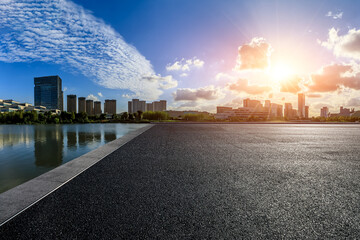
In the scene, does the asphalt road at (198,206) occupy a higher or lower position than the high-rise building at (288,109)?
lower

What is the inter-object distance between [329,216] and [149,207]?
2.45m

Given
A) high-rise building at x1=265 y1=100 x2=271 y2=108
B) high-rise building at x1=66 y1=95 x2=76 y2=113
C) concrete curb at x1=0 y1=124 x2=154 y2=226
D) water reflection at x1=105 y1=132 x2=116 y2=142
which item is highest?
high-rise building at x1=66 y1=95 x2=76 y2=113

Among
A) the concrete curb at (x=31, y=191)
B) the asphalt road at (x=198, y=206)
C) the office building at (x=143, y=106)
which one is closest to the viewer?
the asphalt road at (x=198, y=206)

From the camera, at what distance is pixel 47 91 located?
16138 cm

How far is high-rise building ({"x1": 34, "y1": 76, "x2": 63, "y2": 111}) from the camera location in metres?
160

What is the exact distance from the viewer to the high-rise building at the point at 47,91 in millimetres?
160125

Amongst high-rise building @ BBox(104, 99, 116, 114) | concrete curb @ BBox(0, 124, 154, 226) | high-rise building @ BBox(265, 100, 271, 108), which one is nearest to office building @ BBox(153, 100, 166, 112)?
high-rise building @ BBox(104, 99, 116, 114)

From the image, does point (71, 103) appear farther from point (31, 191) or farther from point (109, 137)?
point (31, 191)

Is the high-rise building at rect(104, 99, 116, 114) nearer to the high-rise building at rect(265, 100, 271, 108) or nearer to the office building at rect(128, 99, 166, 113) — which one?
the office building at rect(128, 99, 166, 113)

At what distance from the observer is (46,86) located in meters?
161

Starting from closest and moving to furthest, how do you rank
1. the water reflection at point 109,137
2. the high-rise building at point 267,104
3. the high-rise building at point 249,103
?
the water reflection at point 109,137
the high-rise building at point 267,104
the high-rise building at point 249,103

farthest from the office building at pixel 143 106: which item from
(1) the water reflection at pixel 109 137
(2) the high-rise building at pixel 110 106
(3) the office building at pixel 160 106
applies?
(1) the water reflection at pixel 109 137

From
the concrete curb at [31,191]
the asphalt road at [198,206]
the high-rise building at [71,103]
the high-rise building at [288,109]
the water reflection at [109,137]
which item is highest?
the high-rise building at [71,103]

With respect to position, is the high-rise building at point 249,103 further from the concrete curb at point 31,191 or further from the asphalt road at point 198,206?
the concrete curb at point 31,191
